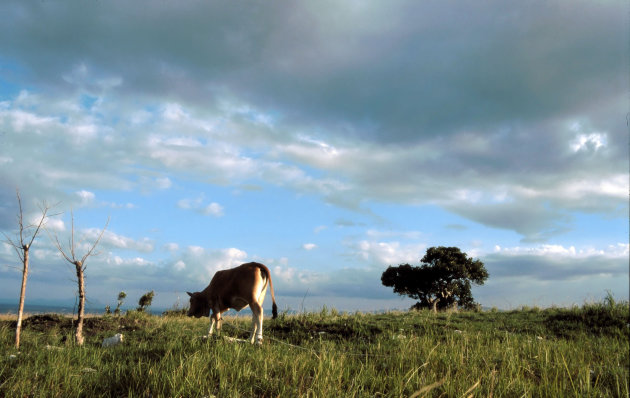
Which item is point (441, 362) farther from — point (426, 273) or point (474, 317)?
point (426, 273)

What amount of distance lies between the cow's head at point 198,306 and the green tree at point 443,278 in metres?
31.8

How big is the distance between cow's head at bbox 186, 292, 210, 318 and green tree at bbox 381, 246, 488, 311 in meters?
31.8

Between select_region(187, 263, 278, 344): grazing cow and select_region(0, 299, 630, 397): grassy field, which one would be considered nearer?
select_region(0, 299, 630, 397): grassy field

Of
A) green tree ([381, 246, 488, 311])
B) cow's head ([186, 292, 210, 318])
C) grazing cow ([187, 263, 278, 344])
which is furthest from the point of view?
green tree ([381, 246, 488, 311])

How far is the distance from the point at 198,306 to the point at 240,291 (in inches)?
82.3

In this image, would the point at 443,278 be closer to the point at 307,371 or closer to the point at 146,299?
the point at 146,299

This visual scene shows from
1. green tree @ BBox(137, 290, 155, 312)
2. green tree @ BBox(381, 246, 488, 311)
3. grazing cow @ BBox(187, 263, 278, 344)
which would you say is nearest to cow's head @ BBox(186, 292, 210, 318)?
grazing cow @ BBox(187, 263, 278, 344)

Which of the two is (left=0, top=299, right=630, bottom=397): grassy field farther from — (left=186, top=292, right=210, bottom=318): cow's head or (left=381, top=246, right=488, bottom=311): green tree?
(left=381, top=246, right=488, bottom=311): green tree

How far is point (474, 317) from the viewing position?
16703 mm

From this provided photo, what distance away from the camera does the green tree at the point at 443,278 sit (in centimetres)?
4094

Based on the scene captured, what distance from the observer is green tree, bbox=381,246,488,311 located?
4094 centimetres

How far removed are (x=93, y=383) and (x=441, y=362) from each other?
5.23 metres

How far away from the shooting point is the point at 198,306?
12602mm

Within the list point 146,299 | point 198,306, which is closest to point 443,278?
point 146,299
